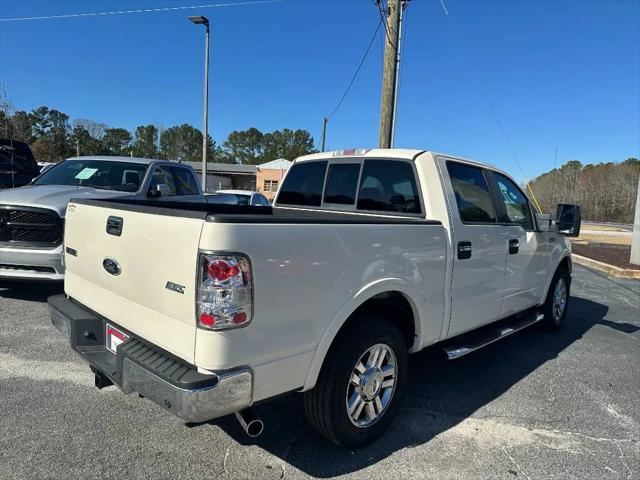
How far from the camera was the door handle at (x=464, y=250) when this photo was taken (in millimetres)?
3408

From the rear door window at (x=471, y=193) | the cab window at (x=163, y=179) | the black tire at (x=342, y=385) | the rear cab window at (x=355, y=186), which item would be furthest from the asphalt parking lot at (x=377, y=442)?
the cab window at (x=163, y=179)

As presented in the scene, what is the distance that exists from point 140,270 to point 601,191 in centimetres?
7647

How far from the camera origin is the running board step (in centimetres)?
351

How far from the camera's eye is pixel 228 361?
6.83 feet

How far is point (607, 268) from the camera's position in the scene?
11383mm

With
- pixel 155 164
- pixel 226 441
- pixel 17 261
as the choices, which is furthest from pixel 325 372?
pixel 155 164

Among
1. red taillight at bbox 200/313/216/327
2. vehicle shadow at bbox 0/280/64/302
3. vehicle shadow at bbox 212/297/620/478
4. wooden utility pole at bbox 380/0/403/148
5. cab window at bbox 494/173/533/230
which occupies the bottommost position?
vehicle shadow at bbox 212/297/620/478

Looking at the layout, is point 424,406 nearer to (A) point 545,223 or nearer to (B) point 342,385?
(B) point 342,385

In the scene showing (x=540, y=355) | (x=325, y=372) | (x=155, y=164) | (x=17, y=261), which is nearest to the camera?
(x=325, y=372)

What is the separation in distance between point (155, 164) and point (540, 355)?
6.10m

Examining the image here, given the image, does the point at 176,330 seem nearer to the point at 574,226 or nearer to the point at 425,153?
the point at 425,153

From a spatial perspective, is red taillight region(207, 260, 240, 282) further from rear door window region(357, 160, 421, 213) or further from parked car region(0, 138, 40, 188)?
parked car region(0, 138, 40, 188)

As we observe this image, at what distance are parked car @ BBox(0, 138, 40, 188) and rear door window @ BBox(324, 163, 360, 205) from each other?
7.59 meters

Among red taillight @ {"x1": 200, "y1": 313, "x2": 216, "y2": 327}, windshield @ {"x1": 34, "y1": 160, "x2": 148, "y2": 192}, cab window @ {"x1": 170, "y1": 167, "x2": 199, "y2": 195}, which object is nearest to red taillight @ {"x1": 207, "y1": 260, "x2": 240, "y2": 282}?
red taillight @ {"x1": 200, "y1": 313, "x2": 216, "y2": 327}
